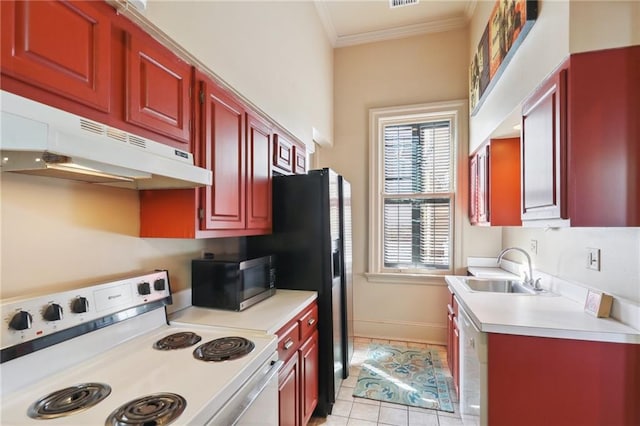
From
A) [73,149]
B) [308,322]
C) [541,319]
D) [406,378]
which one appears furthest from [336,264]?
[73,149]

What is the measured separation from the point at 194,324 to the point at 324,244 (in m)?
1.02

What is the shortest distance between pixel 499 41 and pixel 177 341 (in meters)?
2.81

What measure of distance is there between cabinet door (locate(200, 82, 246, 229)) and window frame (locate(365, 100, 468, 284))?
2.26 meters

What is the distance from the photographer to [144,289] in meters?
1.42

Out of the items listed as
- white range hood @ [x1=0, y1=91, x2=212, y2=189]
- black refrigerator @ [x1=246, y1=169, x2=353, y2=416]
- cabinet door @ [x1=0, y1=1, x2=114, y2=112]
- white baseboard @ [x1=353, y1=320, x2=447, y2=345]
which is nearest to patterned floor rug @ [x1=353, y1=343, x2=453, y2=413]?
white baseboard @ [x1=353, y1=320, x2=447, y2=345]

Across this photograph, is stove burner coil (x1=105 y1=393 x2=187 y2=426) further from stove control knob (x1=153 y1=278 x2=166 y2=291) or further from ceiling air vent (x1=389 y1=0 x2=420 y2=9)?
ceiling air vent (x1=389 y1=0 x2=420 y2=9)

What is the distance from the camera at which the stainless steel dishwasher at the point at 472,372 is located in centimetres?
159

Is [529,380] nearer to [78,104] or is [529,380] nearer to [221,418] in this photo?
[221,418]

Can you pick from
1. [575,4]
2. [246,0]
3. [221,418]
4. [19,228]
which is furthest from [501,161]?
[19,228]

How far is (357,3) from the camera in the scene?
10.8 feet

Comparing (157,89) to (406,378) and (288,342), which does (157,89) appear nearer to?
(288,342)

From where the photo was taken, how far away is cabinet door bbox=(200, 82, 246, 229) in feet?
5.11

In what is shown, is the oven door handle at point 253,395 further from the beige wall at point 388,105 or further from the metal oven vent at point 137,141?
the beige wall at point 388,105

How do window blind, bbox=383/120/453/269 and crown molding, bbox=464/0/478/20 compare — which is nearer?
crown molding, bbox=464/0/478/20
